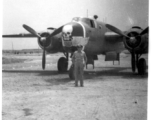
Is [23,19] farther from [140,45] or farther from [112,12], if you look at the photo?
[140,45]

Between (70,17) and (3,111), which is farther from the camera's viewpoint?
(70,17)

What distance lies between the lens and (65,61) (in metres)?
14.6

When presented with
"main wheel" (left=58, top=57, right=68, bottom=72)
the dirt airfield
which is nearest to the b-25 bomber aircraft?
"main wheel" (left=58, top=57, right=68, bottom=72)

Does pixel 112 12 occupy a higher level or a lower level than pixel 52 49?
higher

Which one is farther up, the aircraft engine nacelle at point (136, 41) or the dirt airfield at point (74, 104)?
the aircraft engine nacelle at point (136, 41)

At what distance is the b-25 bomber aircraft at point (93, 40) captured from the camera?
1034cm

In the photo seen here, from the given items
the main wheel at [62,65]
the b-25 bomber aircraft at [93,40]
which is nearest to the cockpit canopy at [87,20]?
the b-25 bomber aircraft at [93,40]

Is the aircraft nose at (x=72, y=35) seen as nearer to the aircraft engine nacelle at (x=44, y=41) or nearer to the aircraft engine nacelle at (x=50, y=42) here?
the aircraft engine nacelle at (x=50, y=42)

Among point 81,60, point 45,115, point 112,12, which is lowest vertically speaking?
point 45,115

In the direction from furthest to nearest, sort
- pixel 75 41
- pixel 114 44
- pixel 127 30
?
pixel 114 44 → pixel 127 30 → pixel 75 41

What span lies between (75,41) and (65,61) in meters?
4.62

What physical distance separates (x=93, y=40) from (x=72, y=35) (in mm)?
2441

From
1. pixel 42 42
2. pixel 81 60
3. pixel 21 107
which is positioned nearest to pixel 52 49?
pixel 42 42

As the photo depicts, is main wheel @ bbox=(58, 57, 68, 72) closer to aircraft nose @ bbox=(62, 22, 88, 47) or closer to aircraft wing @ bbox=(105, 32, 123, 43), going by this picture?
aircraft wing @ bbox=(105, 32, 123, 43)
